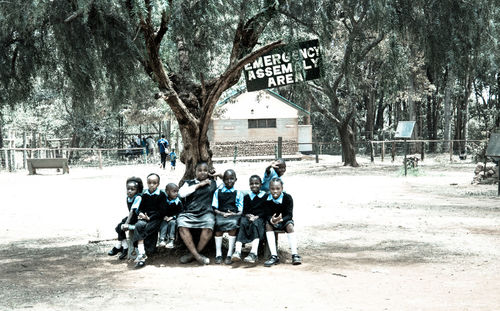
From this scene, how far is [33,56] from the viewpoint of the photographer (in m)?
8.29

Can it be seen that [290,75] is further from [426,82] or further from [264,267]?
[426,82]

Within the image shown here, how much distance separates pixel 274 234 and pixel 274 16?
3.06m

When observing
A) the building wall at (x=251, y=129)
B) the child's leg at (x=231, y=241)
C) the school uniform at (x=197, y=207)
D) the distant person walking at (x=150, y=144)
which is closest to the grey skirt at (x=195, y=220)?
the school uniform at (x=197, y=207)

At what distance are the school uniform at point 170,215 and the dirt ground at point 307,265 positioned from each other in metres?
0.35

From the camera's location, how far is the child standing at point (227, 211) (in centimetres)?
730

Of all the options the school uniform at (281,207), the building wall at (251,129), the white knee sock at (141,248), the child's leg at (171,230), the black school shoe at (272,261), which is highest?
the building wall at (251,129)

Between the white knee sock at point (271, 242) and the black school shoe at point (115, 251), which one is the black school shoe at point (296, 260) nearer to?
the white knee sock at point (271, 242)

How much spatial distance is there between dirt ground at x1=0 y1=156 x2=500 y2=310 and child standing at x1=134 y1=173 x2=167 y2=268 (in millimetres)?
366

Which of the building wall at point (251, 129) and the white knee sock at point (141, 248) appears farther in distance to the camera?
the building wall at point (251, 129)

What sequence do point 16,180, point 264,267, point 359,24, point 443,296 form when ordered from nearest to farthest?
point 443,296 < point 264,267 < point 359,24 < point 16,180

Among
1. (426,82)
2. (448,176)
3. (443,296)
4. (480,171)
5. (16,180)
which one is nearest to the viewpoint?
(443,296)

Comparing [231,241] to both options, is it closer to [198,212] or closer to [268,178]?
[198,212]

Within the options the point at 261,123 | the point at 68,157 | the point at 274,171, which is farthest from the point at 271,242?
the point at 261,123

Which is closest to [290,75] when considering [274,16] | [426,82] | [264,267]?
[274,16]
